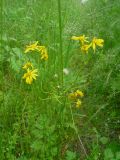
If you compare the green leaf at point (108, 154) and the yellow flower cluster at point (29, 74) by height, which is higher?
the yellow flower cluster at point (29, 74)

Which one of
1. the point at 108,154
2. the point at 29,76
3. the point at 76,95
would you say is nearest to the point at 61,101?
the point at 76,95

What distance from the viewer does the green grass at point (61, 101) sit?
1.98 metres

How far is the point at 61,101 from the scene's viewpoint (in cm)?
208

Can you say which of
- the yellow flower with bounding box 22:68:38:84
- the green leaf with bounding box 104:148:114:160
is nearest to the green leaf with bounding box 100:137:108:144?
the green leaf with bounding box 104:148:114:160

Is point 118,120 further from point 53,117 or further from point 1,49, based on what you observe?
point 1,49

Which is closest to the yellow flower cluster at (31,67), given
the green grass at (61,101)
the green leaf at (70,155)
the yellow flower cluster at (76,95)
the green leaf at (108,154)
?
the green grass at (61,101)

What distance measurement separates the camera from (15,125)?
2035 millimetres

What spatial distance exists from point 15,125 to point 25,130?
62mm

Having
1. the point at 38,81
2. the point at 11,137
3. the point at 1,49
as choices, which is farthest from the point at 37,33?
the point at 11,137

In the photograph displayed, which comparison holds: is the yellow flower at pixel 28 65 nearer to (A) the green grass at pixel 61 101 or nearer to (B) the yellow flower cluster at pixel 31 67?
(B) the yellow flower cluster at pixel 31 67

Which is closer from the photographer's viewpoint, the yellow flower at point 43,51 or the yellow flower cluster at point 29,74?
the yellow flower cluster at point 29,74

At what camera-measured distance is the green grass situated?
1979 mm

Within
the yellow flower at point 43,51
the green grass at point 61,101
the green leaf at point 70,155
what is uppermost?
the yellow flower at point 43,51

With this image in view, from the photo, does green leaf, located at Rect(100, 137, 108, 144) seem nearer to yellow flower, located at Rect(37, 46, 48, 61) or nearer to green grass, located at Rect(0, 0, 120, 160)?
green grass, located at Rect(0, 0, 120, 160)
